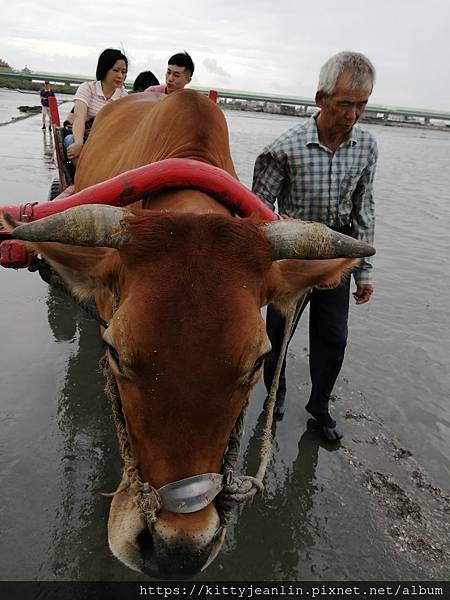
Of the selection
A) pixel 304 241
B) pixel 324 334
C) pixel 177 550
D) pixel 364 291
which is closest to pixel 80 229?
pixel 304 241

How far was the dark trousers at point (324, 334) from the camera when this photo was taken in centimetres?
387

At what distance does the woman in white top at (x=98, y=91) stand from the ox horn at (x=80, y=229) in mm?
4328

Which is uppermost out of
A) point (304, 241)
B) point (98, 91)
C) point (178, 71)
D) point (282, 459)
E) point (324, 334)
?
point (178, 71)

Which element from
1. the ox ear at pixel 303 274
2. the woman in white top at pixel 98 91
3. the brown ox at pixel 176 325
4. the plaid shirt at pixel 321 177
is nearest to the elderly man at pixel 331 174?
the plaid shirt at pixel 321 177

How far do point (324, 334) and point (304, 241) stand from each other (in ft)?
6.26

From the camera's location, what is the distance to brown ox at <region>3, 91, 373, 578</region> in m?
1.88

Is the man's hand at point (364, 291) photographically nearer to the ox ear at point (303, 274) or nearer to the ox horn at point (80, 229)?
the ox ear at point (303, 274)

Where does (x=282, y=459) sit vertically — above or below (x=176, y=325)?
below

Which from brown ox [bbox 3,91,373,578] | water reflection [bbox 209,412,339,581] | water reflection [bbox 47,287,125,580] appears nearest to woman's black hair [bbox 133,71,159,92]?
water reflection [bbox 47,287,125,580]

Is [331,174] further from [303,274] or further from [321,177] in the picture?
[303,274]

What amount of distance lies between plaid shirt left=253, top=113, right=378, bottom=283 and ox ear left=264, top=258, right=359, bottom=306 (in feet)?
3.50

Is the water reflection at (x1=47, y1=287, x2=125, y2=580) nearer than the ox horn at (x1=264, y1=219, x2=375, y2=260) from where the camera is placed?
No

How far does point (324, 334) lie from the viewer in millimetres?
3982

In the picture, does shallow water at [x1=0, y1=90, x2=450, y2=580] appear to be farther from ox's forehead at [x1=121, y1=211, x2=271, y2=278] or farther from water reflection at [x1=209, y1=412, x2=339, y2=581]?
ox's forehead at [x1=121, y1=211, x2=271, y2=278]
